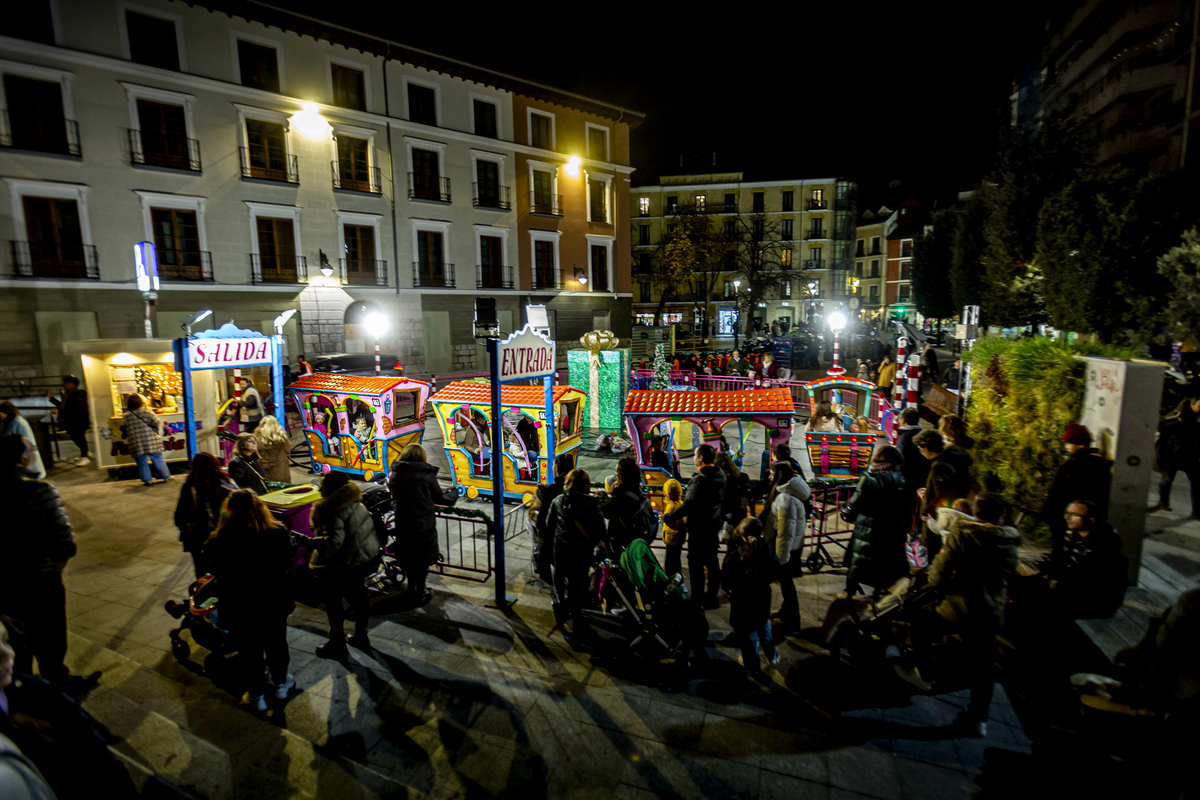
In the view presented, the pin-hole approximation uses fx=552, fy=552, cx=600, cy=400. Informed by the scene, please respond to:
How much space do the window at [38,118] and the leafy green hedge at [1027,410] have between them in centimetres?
2646

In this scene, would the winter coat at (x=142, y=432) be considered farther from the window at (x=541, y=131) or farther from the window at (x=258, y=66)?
the window at (x=541, y=131)

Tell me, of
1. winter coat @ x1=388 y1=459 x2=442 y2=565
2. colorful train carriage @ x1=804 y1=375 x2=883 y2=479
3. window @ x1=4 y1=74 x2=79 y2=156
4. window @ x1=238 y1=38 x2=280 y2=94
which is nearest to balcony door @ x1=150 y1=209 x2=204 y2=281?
window @ x1=4 y1=74 x2=79 y2=156

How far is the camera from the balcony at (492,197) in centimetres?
2706

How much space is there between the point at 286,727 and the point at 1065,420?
884cm

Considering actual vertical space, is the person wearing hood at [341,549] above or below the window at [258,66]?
below

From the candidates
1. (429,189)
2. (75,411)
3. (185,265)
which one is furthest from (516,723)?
(429,189)

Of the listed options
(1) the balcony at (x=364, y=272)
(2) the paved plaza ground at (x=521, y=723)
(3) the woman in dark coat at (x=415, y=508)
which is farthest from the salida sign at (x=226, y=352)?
(1) the balcony at (x=364, y=272)

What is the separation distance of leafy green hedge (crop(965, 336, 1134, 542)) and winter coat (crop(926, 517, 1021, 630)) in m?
3.92

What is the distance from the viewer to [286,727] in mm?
4141

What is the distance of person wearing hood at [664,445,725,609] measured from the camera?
5.48m

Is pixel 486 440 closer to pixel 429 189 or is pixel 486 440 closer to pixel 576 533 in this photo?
pixel 576 533

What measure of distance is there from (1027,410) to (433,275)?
947 inches

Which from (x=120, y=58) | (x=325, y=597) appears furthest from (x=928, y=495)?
(x=120, y=58)

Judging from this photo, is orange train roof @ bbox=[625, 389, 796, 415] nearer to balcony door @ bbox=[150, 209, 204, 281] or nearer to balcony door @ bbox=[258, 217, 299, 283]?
balcony door @ bbox=[258, 217, 299, 283]
